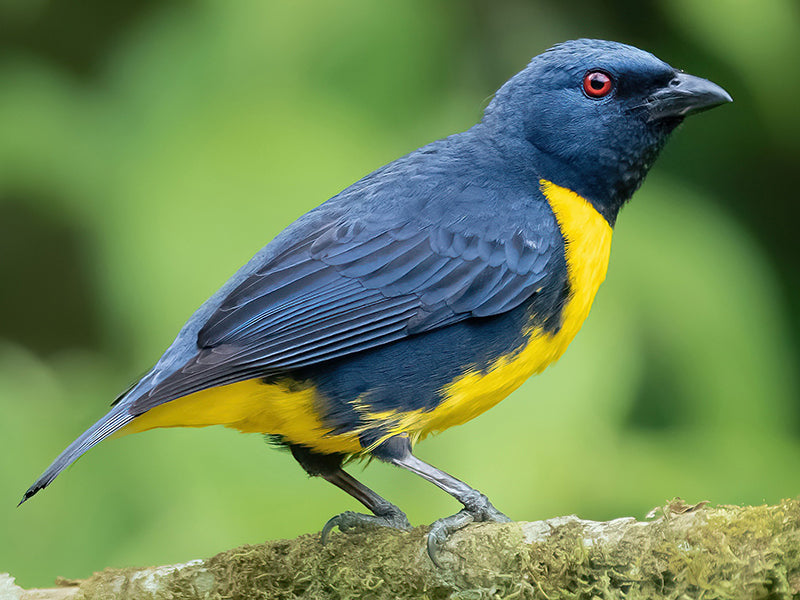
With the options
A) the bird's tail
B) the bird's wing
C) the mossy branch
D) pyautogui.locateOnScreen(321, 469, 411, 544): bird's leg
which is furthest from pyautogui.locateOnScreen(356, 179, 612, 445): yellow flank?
the bird's tail

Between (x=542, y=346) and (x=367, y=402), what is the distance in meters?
0.54

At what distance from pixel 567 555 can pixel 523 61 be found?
2818mm

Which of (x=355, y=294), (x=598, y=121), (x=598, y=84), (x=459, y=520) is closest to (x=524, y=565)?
(x=459, y=520)

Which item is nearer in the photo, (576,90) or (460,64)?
(576,90)

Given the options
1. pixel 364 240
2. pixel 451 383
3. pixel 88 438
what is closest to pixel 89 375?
pixel 88 438

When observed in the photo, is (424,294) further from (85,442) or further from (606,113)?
(85,442)

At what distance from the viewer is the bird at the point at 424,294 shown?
→ 267 centimetres

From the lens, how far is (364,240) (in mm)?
2838

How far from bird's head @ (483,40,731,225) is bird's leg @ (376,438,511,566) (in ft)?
3.26

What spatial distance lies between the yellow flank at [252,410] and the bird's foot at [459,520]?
395mm

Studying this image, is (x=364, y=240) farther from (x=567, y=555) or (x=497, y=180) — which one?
(x=567, y=555)

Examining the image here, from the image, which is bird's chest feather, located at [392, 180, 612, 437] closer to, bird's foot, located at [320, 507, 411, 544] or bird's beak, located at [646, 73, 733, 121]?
bird's foot, located at [320, 507, 411, 544]

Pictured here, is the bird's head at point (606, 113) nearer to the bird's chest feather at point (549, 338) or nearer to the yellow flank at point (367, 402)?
the bird's chest feather at point (549, 338)

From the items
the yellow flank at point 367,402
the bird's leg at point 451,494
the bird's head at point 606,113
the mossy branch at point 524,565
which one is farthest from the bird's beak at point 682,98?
the mossy branch at point 524,565
